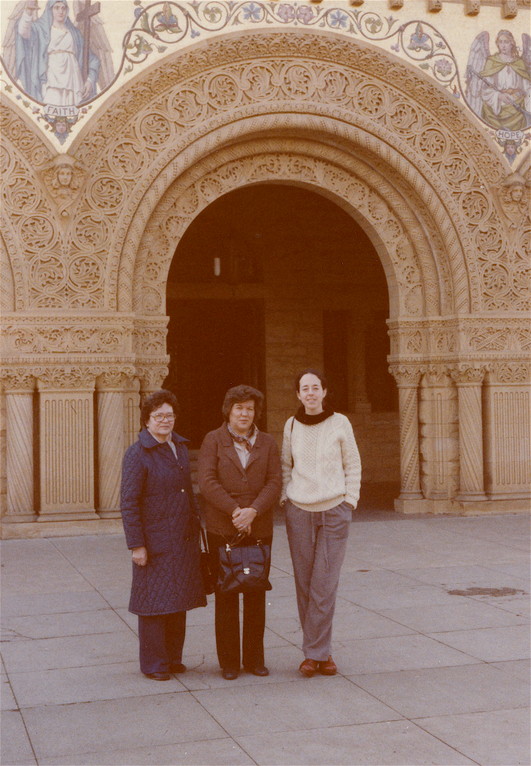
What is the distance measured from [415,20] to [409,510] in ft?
19.7

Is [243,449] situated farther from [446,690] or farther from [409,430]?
[409,430]

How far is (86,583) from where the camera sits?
8219 mm

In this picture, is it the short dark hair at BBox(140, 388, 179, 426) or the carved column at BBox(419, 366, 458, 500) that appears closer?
the short dark hair at BBox(140, 388, 179, 426)

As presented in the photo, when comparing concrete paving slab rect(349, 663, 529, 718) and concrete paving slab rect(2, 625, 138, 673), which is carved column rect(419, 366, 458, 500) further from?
concrete paving slab rect(349, 663, 529, 718)

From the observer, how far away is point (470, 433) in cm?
1219

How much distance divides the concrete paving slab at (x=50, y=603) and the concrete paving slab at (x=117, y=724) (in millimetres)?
2271

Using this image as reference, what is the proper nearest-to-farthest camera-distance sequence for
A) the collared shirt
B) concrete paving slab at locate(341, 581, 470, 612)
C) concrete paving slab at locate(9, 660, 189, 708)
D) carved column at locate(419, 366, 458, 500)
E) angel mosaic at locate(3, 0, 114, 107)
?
1. concrete paving slab at locate(9, 660, 189, 708)
2. the collared shirt
3. concrete paving slab at locate(341, 581, 470, 612)
4. angel mosaic at locate(3, 0, 114, 107)
5. carved column at locate(419, 366, 458, 500)

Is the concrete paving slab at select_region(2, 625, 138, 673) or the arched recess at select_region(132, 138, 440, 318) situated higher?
the arched recess at select_region(132, 138, 440, 318)

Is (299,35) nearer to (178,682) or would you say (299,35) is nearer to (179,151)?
Result: (179,151)

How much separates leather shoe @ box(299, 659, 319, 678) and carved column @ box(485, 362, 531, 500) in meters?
7.12

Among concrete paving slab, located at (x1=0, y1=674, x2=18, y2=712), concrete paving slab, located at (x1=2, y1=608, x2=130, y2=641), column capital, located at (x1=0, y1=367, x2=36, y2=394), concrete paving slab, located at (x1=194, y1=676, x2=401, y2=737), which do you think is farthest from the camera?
column capital, located at (x1=0, y1=367, x2=36, y2=394)

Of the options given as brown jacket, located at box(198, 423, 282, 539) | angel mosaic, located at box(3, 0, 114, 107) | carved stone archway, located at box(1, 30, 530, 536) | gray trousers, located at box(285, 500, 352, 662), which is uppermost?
angel mosaic, located at box(3, 0, 114, 107)

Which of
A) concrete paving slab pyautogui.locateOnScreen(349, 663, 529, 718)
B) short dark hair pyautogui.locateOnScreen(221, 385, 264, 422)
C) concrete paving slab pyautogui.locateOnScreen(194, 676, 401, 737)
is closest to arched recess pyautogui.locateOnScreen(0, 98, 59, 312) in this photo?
short dark hair pyautogui.locateOnScreen(221, 385, 264, 422)

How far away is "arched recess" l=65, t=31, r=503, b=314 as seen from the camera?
11039mm
